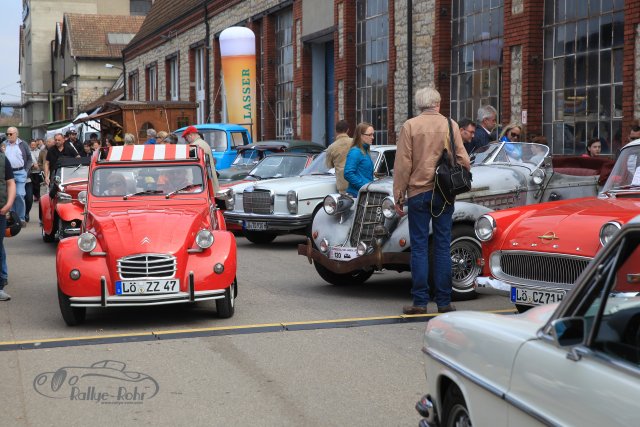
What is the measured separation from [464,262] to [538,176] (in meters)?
1.67

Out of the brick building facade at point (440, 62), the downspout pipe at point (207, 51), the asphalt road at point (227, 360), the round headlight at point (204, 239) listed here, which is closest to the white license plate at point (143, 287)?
the asphalt road at point (227, 360)

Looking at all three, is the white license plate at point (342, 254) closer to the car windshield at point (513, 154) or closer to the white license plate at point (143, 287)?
the car windshield at point (513, 154)

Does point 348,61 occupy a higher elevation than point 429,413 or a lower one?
higher

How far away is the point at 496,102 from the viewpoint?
825 inches

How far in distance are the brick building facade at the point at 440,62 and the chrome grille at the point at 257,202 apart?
5950 mm

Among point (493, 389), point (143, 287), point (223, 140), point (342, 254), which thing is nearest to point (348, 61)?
point (223, 140)

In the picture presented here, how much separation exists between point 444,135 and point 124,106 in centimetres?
2436

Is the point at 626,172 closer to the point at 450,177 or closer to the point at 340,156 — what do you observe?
the point at 450,177

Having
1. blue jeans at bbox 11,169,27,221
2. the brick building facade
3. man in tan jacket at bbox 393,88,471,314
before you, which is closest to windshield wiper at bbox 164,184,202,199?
man in tan jacket at bbox 393,88,471,314

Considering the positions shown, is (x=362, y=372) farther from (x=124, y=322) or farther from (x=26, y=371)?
(x=124, y=322)

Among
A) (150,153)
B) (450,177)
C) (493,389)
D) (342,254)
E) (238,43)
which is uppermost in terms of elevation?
(238,43)

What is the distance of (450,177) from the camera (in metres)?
8.93

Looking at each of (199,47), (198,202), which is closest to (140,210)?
(198,202)

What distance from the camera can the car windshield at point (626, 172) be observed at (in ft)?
28.5
